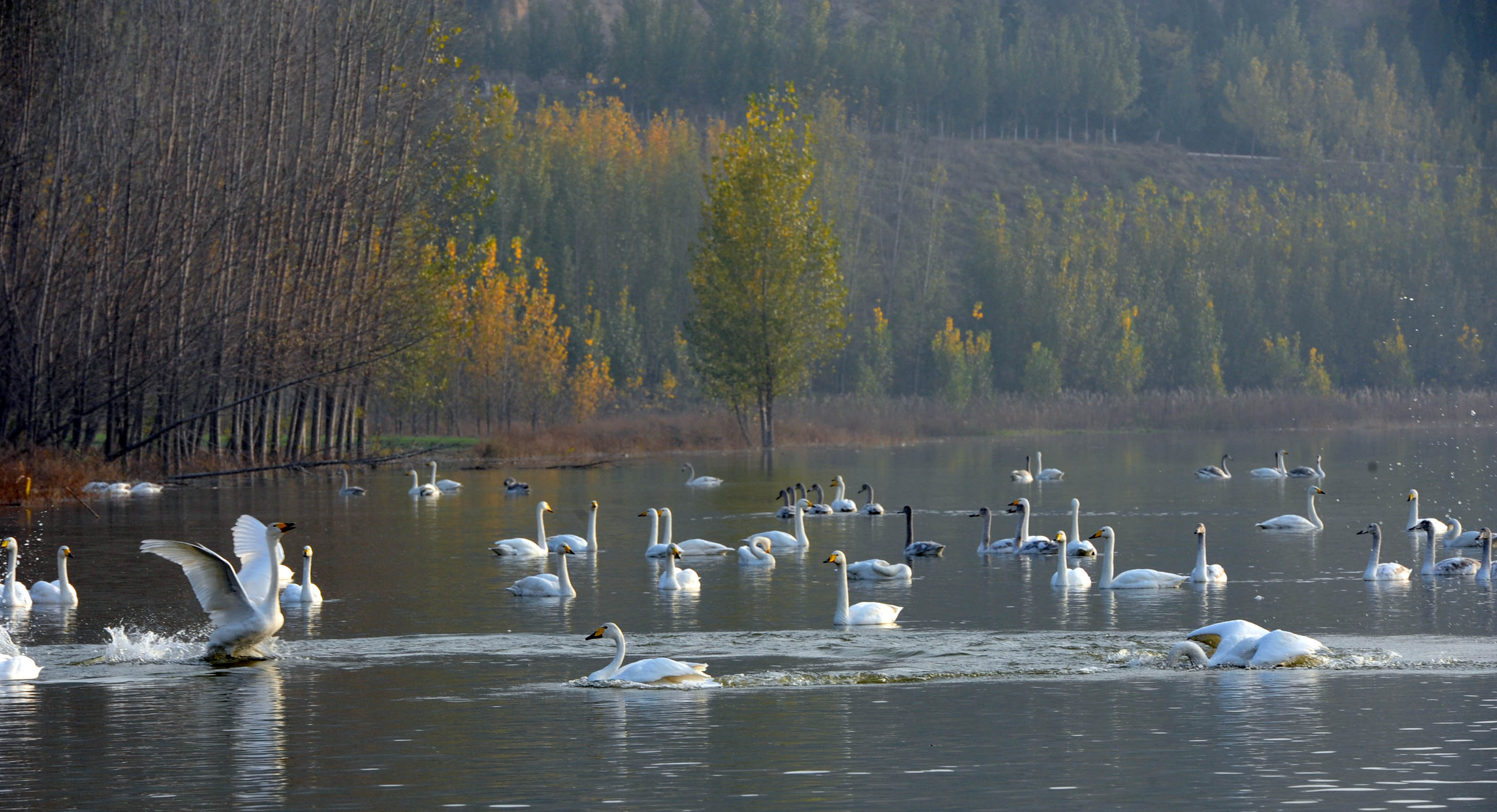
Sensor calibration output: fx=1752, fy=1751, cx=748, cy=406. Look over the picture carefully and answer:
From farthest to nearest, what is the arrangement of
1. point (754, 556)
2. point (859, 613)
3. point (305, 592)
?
point (754, 556) < point (305, 592) < point (859, 613)

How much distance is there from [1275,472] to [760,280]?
2371cm

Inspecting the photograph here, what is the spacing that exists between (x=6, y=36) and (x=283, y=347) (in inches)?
408

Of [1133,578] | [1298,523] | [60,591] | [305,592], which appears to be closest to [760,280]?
[1298,523]

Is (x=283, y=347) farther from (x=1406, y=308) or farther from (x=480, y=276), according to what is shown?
(x=1406, y=308)

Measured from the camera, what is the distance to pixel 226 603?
57.0ft

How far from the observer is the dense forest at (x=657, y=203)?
40375 millimetres

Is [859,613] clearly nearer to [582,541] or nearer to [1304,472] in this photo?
[582,541]

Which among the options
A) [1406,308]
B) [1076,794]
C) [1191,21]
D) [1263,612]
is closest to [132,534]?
[1263,612]

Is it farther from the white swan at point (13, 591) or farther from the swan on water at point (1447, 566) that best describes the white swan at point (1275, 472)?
the white swan at point (13, 591)

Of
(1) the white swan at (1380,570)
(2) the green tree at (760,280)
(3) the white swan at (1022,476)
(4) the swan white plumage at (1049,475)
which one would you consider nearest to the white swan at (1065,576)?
(1) the white swan at (1380,570)

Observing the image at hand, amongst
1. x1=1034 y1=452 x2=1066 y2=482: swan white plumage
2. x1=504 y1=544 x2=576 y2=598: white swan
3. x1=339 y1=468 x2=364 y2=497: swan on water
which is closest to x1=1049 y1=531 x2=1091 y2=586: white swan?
x1=504 y1=544 x2=576 y2=598: white swan

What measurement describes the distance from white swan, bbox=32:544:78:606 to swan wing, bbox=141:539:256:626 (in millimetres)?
5269

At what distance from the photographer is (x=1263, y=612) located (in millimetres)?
20891

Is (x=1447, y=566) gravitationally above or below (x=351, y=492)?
below
